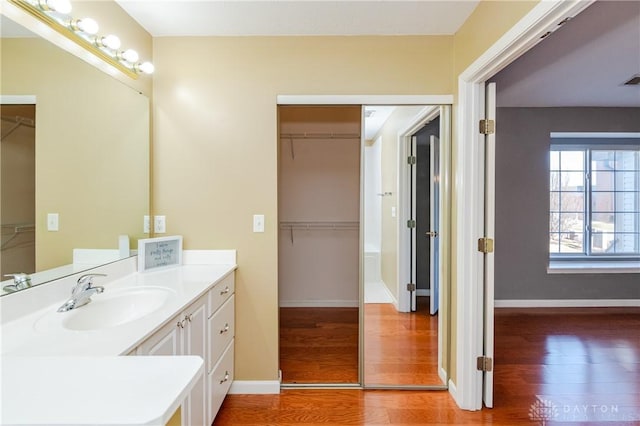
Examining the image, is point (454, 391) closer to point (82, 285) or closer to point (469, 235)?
point (469, 235)

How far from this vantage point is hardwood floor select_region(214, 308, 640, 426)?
1.86 meters

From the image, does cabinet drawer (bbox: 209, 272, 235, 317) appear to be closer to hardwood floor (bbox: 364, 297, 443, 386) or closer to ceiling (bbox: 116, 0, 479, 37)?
hardwood floor (bbox: 364, 297, 443, 386)

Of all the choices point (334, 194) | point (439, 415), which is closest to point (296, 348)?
point (439, 415)

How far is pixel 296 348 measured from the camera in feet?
8.77

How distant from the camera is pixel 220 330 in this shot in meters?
1.83

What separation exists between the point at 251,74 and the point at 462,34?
1447 millimetres

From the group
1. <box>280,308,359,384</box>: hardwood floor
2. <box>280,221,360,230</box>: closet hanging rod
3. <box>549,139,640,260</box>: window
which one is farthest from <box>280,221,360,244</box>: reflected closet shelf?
<box>549,139,640,260</box>: window

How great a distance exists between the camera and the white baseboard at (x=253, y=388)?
6.92 feet

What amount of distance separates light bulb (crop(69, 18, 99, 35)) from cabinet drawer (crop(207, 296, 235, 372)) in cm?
161

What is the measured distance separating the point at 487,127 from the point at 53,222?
2418 millimetres

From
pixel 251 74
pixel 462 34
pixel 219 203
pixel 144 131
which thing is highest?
pixel 462 34

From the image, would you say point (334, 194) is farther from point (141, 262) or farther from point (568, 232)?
point (568, 232)

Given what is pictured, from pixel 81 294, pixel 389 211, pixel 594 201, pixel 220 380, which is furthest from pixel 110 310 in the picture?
pixel 594 201

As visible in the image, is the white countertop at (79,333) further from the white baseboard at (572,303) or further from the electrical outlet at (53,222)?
the white baseboard at (572,303)
